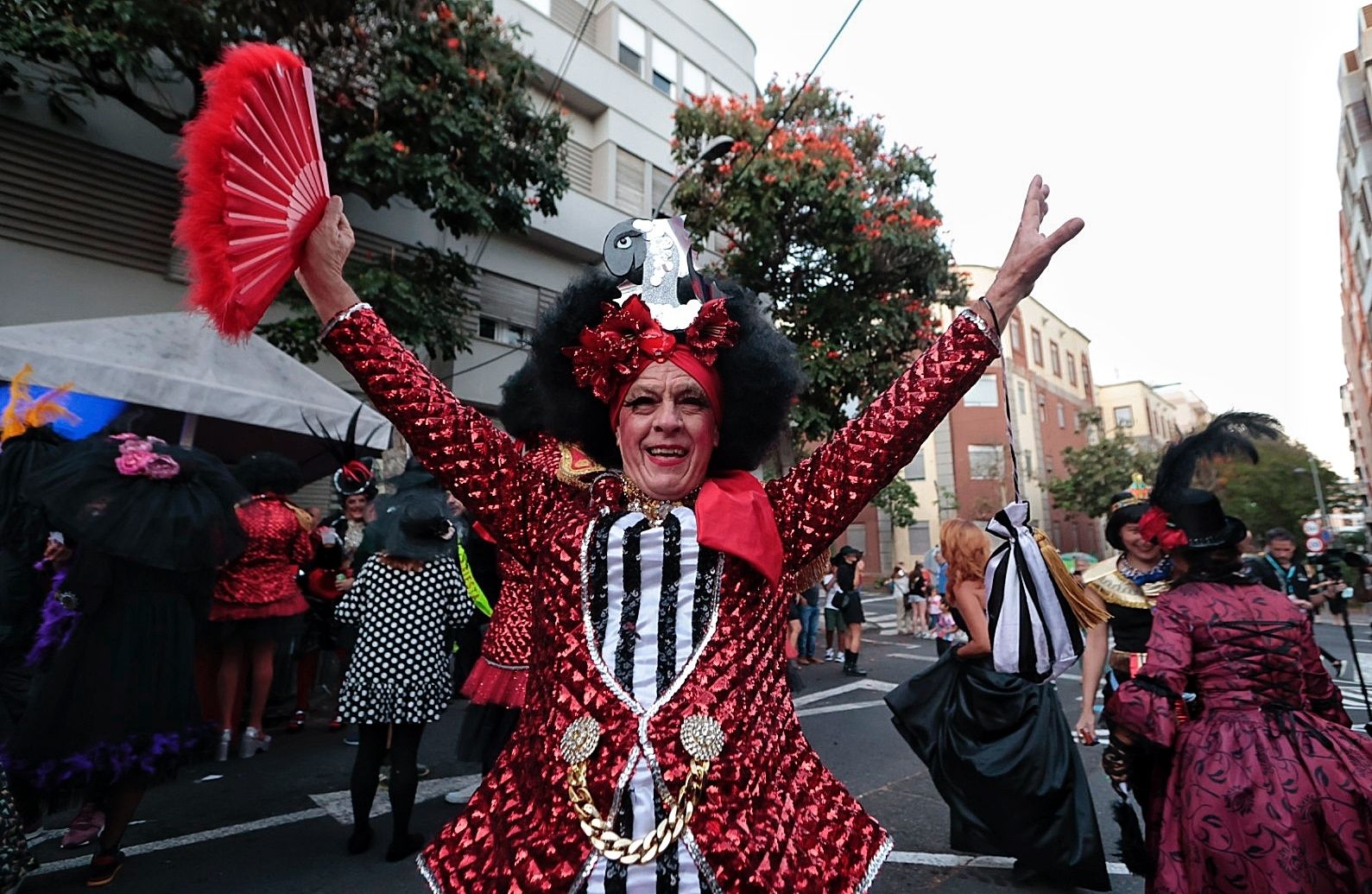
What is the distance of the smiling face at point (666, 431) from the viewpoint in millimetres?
1589

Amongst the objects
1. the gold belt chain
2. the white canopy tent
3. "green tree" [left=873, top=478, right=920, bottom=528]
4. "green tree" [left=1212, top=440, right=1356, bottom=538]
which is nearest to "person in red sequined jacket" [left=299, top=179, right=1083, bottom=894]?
the gold belt chain

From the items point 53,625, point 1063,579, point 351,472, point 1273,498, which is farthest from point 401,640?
point 1273,498

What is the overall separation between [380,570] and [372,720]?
78 cm

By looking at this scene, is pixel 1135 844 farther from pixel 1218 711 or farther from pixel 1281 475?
pixel 1281 475

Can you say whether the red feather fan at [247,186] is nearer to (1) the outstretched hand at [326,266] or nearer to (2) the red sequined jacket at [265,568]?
(1) the outstretched hand at [326,266]

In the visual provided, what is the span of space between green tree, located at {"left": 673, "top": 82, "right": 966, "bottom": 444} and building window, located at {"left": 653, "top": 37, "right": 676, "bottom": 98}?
501 centimetres

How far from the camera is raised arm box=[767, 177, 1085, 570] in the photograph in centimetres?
159

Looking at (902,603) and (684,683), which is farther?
(902,603)

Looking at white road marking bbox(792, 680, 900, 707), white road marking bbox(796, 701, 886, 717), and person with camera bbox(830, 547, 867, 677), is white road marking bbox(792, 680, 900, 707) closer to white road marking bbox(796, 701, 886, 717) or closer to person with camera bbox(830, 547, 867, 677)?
white road marking bbox(796, 701, 886, 717)

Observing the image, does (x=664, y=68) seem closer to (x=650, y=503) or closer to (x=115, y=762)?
(x=115, y=762)

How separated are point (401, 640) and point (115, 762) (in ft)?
4.20

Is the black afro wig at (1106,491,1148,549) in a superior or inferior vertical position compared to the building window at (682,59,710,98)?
inferior

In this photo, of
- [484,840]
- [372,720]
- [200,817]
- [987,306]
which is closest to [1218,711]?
[987,306]

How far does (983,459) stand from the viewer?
3155 centimetres
